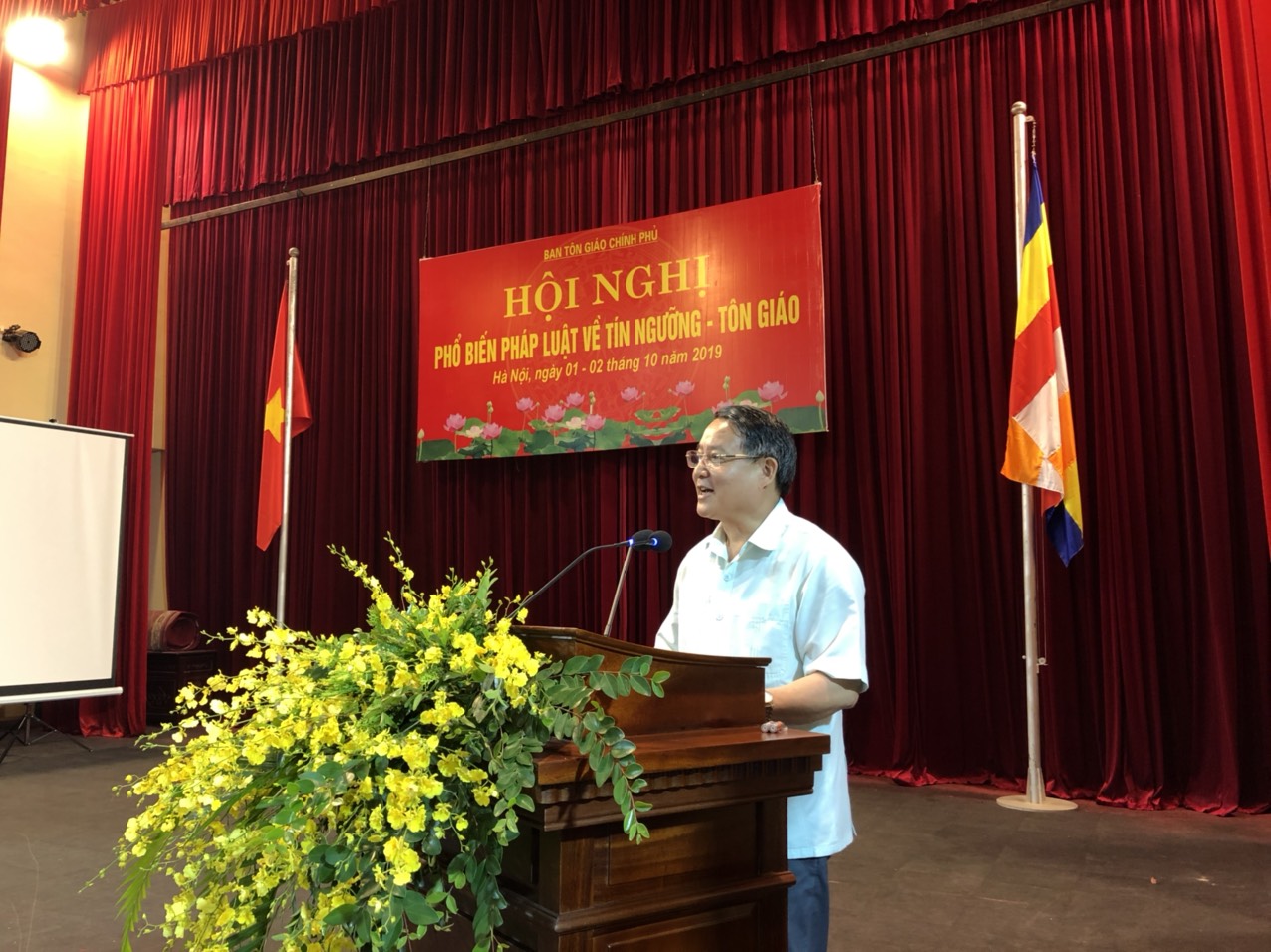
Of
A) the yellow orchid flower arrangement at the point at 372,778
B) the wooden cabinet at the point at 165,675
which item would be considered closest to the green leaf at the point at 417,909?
the yellow orchid flower arrangement at the point at 372,778

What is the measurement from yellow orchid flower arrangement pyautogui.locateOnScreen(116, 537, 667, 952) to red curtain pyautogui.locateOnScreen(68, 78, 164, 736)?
6.43 metres

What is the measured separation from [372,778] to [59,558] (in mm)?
5685

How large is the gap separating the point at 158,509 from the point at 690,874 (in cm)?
749

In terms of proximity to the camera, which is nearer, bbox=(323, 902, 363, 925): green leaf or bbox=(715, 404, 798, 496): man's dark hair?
bbox=(323, 902, 363, 925): green leaf

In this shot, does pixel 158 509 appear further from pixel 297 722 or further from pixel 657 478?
pixel 297 722

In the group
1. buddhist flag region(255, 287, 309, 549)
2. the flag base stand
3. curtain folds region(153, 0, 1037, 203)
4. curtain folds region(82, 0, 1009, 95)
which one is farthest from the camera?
buddhist flag region(255, 287, 309, 549)

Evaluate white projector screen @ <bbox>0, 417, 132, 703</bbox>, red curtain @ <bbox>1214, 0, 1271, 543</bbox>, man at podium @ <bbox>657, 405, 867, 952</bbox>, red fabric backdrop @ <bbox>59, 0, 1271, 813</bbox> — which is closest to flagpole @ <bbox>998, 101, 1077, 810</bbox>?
red fabric backdrop @ <bbox>59, 0, 1271, 813</bbox>

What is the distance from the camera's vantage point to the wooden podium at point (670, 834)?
1014 millimetres

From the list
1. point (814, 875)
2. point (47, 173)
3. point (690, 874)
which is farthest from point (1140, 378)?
point (47, 173)

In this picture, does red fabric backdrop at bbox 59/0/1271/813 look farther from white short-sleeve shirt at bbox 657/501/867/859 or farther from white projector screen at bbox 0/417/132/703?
white short-sleeve shirt at bbox 657/501/867/859

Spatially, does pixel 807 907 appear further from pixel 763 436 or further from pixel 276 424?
pixel 276 424

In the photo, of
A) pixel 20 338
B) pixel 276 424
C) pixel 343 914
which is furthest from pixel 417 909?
pixel 20 338

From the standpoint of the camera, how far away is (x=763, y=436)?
1.74 metres

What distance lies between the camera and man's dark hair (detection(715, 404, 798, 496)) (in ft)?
5.68
